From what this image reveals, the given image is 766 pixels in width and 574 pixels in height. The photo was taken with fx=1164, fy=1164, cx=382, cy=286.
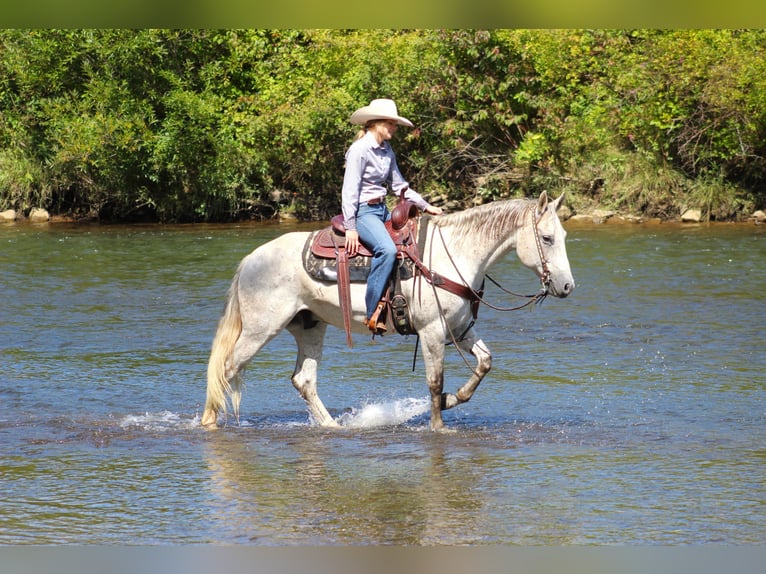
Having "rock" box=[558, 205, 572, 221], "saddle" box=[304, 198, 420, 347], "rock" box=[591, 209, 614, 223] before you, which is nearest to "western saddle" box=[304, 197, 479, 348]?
"saddle" box=[304, 198, 420, 347]

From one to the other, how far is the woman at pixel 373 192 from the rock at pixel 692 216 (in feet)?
59.4

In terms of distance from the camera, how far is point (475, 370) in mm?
8875

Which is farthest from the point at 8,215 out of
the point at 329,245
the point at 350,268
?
the point at 350,268

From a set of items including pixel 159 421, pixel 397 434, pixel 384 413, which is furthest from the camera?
pixel 384 413

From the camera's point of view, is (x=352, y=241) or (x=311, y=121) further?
(x=311, y=121)

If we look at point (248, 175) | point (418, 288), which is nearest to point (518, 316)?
point (418, 288)

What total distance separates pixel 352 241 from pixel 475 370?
1357 millimetres

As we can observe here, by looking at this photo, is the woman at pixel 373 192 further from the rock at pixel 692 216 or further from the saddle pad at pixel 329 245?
the rock at pixel 692 216

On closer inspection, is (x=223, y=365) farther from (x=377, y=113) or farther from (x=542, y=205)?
(x=542, y=205)

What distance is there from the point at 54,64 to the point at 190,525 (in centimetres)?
2416

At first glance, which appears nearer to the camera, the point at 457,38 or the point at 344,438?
the point at 344,438

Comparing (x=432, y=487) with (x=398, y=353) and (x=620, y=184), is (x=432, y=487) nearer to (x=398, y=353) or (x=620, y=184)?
(x=398, y=353)

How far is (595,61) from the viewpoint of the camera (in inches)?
1122

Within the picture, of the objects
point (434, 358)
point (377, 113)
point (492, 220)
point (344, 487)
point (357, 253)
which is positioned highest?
point (377, 113)
